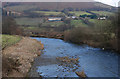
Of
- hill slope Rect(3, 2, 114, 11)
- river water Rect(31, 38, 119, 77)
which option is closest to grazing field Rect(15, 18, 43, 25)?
hill slope Rect(3, 2, 114, 11)

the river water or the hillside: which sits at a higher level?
the hillside

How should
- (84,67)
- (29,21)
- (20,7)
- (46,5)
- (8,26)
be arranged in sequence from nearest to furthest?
(84,67) < (8,26) < (29,21) < (20,7) < (46,5)

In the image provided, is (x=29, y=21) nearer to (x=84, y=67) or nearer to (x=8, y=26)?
(x=8, y=26)

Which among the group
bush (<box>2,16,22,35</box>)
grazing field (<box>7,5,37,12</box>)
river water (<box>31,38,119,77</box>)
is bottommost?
river water (<box>31,38,119,77</box>)

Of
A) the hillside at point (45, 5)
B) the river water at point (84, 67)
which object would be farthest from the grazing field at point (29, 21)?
the river water at point (84, 67)

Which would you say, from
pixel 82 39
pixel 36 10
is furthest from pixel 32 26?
pixel 82 39

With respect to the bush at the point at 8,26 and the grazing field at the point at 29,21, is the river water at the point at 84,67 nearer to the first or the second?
the bush at the point at 8,26

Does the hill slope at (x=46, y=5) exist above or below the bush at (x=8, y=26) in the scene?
above

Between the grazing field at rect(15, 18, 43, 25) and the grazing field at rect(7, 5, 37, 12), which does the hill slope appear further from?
the grazing field at rect(15, 18, 43, 25)

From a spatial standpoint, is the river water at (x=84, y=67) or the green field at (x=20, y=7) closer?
the river water at (x=84, y=67)

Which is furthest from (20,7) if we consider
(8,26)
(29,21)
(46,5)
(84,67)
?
(84,67)

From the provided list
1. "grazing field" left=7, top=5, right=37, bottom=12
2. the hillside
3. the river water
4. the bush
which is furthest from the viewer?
the hillside

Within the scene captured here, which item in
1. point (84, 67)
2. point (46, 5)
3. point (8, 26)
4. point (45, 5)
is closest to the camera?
point (84, 67)

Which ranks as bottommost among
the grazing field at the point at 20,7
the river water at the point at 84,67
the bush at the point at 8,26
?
the river water at the point at 84,67
